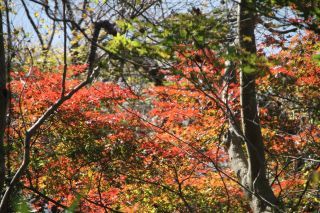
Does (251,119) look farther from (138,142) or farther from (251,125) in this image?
(138,142)

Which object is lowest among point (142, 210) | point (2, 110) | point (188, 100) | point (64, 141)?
point (2, 110)

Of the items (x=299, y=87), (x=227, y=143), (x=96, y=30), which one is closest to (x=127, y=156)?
(x=227, y=143)

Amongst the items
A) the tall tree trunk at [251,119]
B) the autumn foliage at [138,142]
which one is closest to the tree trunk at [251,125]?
the tall tree trunk at [251,119]

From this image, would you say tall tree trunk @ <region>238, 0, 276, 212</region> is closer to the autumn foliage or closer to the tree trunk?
the tree trunk

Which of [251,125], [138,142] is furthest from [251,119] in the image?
[138,142]

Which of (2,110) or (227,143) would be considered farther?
(227,143)

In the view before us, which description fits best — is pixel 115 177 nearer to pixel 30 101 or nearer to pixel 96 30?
pixel 30 101

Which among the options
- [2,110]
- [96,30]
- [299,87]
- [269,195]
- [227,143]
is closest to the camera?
[2,110]

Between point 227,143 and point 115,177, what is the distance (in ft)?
8.93

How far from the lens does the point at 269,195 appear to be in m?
5.65

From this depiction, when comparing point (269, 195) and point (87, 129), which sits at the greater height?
point (87, 129)

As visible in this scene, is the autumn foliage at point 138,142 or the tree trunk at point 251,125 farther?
the autumn foliage at point 138,142

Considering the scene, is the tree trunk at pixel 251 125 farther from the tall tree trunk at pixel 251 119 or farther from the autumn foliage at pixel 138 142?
the autumn foliage at pixel 138 142

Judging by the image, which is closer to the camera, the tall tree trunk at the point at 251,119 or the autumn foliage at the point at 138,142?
the tall tree trunk at the point at 251,119
